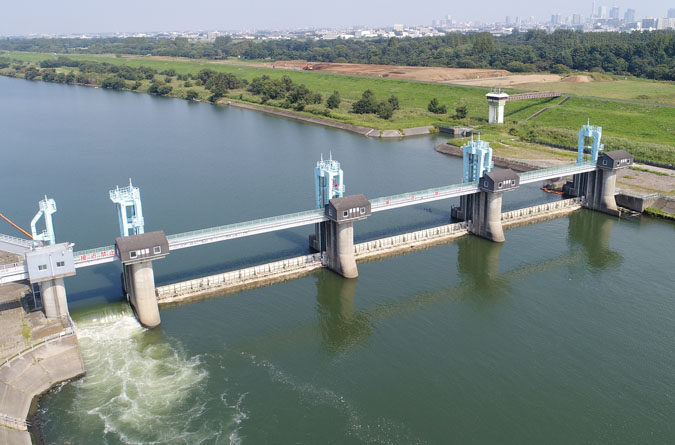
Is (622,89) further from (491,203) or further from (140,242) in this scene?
(140,242)

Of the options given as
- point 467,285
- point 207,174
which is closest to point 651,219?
point 467,285

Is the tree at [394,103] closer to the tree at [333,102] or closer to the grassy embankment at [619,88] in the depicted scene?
the tree at [333,102]

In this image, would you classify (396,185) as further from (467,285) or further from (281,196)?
(467,285)

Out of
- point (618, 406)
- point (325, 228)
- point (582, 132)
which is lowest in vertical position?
point (618, 406)

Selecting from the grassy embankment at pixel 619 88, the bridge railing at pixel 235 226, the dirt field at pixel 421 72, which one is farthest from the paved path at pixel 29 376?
the dirt field at pixel 421 72

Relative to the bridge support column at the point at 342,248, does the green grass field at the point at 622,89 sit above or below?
above

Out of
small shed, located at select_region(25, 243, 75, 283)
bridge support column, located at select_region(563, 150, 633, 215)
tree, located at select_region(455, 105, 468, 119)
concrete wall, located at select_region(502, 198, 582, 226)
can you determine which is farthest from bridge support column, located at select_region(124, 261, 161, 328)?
tree, located at select_region(455, 105, 468, 119)

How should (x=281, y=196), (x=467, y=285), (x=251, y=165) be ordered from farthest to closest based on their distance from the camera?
1. (x=251, y=165)
2. (x=281, y=196)
3. (x=467, y=285)
